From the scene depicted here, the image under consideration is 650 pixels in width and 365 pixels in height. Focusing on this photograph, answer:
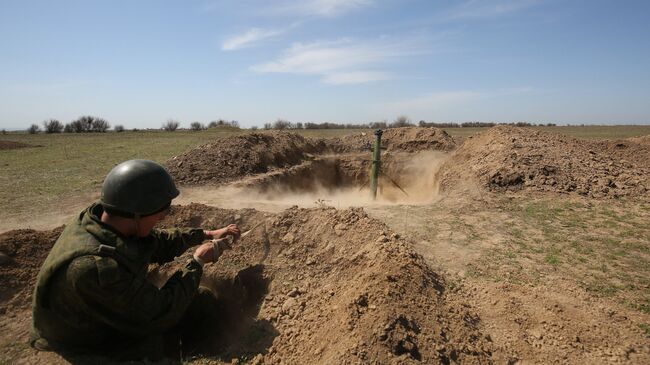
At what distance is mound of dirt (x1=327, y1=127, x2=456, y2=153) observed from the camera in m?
16.1

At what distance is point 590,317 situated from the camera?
366cm

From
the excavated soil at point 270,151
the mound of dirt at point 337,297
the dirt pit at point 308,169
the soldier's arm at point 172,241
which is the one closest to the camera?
the mound of dirt at point 337,297

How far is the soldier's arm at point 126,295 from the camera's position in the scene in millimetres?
2420

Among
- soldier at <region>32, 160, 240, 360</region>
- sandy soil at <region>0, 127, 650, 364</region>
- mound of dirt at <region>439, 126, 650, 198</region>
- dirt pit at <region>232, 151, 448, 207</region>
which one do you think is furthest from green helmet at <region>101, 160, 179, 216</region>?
dirt pit at <region>232, 151, 448, 207</region>

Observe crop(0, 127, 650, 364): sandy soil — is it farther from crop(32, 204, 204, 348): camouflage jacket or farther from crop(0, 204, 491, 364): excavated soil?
crop(32, 204, 204, 348): camouflage jacket

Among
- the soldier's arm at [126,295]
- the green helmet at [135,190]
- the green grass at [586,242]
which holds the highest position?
the green helmet at [135,190]

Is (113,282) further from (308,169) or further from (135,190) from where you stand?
(308,169)

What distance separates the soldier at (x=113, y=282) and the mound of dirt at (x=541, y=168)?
25.5 feet

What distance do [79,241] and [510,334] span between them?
3629mm

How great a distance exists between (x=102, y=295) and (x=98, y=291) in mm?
41

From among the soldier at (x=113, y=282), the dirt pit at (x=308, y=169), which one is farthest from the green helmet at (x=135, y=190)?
the dirt pit at (x=308, y=169)

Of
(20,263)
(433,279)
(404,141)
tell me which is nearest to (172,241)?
(20,263)

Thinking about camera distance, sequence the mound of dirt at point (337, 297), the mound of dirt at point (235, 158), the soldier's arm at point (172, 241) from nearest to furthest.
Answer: the mound of dirt at point (337, 297) < the soldier's arm at point (172, 241) < the mound of dirt at point (235, 158)

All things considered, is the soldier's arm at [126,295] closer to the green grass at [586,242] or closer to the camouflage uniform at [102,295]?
the camouflage uniform at [102,295]
